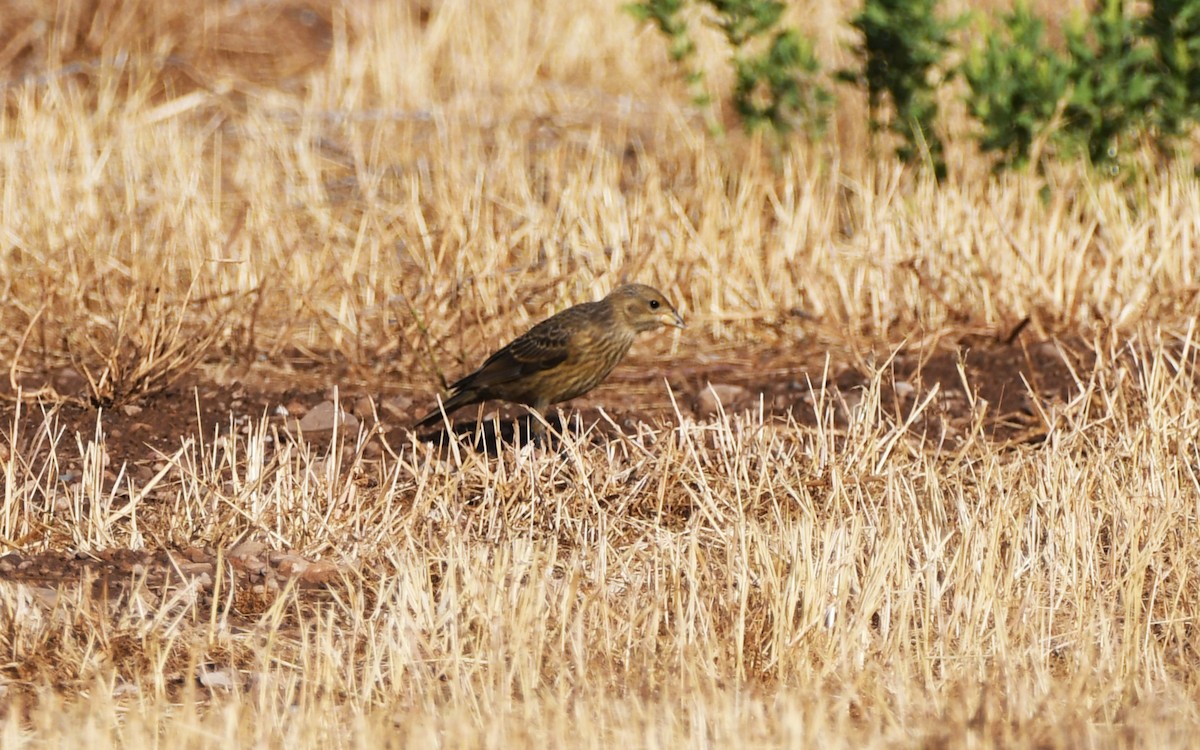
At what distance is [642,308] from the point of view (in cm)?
792

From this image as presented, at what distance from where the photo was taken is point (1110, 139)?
10500 millimetres

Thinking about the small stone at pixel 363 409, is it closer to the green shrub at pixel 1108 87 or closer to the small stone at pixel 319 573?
the small stone at pixel 319 573

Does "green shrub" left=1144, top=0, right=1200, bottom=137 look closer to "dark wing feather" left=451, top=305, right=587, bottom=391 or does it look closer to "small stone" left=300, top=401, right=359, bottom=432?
"dark wing feather" left=451, top=305, right=587, bottom=391

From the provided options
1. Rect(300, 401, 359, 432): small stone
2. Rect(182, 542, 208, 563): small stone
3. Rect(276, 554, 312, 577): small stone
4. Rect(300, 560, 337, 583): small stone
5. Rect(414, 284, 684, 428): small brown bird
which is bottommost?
Rect(300, 560, 337, 583): small stone

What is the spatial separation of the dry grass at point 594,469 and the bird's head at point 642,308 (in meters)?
0.44

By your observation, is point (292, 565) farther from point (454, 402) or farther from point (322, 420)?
point (322, 420)

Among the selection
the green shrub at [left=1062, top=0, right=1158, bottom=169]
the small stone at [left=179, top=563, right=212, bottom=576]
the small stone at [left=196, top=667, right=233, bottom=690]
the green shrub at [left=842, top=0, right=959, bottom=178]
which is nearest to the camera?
the small stone at [left=196, top=667, right=233, bottom=690]

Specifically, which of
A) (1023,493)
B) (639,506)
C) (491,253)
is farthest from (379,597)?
(491,253)

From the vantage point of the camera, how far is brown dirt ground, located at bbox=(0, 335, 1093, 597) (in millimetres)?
7570

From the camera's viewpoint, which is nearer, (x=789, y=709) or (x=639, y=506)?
(x=789, y=709)

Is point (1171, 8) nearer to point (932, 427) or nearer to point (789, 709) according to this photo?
point (932, 427)

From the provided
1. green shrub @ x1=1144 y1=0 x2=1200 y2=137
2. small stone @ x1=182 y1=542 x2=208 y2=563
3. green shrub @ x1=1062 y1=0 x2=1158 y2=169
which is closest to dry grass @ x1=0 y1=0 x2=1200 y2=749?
small stone @ x1=182 y1=542 x2=208 y2=563

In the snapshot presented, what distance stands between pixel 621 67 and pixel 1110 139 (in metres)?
5.02

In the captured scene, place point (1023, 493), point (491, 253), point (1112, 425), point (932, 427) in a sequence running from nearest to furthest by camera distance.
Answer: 1. point (1023, 493)
2. point (1112, 425)
3. point (932, 427)
4. point (491, 253)
